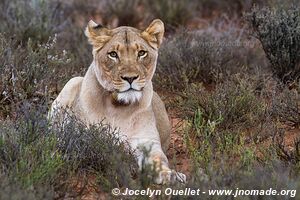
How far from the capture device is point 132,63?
6656mm

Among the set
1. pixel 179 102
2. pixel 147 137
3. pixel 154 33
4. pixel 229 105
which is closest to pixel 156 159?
pixel 147 137

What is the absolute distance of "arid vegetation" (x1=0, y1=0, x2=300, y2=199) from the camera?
586 cm

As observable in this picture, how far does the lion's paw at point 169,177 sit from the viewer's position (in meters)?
6.00

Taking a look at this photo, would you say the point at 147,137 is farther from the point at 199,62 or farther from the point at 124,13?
the point at 124,13

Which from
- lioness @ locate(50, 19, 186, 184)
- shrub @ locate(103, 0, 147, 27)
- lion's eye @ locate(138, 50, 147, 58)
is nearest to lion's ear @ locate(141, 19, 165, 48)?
lioness @ locate(50, 19, 186, 184)

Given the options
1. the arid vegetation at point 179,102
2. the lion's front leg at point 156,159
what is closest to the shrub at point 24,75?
the arid vegetation at point 179,102

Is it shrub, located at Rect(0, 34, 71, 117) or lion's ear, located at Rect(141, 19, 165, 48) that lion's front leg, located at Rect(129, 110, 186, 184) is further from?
shrub, located at Rect(0, 34, 71, 117)

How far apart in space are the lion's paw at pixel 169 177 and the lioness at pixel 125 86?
253 mm

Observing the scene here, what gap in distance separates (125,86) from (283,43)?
2.81m

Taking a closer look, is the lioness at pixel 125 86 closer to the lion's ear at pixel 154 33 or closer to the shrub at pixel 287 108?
the lion's ear at pixel 154 33

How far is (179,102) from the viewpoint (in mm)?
8383

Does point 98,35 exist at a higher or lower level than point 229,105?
higher

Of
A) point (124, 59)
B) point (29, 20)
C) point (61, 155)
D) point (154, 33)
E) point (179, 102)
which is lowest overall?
point (179, 102)

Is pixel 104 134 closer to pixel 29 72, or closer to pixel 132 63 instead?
pixel 132 63
